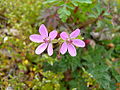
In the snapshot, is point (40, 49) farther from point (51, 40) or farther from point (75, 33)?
point (75, 33)

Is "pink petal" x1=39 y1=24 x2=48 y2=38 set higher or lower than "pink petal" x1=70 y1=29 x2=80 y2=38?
higher

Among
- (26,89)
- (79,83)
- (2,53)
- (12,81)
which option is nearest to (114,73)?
(79,83)

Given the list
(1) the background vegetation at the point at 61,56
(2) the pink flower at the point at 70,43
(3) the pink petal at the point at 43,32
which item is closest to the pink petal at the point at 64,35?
(2) the pink flower at the point at 70,43

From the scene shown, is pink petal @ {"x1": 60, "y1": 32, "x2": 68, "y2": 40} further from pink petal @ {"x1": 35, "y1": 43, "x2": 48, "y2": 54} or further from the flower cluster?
pink petal @ {"x1": 35, "y1": 43, "x2": 48, "y2": 54}

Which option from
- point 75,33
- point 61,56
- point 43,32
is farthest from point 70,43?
point 61,56

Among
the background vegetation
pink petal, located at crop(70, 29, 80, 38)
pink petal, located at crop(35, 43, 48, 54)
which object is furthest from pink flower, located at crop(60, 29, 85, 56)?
the background vegetation

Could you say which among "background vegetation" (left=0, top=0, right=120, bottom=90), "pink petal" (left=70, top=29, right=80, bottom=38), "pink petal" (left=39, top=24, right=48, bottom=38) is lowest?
"background vegetation" (left=0, top=0, right=120, bottom=90)

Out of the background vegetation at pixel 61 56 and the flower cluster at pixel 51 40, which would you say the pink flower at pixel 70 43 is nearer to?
the flower cluster at pixel 51 40

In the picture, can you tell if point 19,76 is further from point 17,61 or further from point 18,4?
point 18,4
